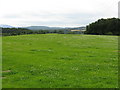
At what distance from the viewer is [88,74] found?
53.1ft

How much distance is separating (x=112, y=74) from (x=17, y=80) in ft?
26.5

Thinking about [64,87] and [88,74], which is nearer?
[64,87]

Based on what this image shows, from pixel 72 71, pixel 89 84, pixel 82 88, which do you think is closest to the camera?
pixel 82 88

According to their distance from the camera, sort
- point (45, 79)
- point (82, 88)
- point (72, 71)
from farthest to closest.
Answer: point (72, 71), point (45, 79), point (82, 88)

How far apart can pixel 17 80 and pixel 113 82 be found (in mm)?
7265

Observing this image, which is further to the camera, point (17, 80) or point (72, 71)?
point (72, 71)

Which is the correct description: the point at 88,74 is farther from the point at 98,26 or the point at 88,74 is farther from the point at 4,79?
the point at 98,26

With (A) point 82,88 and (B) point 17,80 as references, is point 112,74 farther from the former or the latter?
(B) point 17,80

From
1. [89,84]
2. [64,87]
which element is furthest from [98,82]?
[64,87]

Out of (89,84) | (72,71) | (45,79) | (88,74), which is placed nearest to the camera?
(89,84)

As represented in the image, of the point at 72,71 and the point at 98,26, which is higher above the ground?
the point at 98,26

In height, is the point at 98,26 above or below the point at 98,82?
above

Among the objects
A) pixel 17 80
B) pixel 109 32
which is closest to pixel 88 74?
pixel 17 80

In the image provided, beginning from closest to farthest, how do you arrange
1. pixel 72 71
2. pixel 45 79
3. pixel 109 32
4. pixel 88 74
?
1. pixel 45 79
2. pixel 88 74
3. pixel 72 71
4. pixel 109 32
